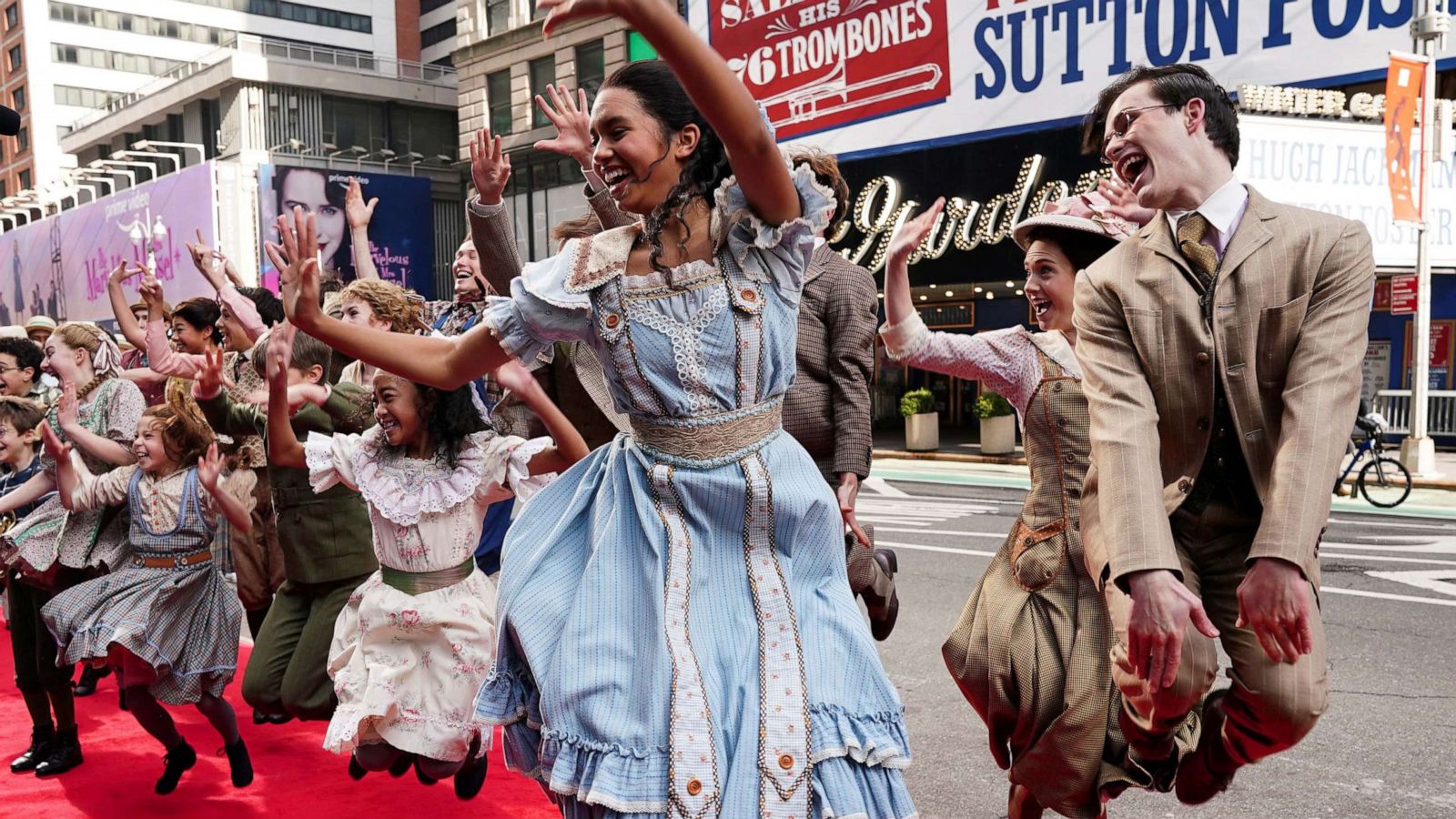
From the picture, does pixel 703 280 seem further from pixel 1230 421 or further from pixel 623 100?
pixel 1230 421

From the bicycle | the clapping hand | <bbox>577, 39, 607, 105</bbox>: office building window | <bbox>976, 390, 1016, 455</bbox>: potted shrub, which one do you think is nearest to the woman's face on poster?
<bbox>577, 39, 607, 105</bbox>: office building window

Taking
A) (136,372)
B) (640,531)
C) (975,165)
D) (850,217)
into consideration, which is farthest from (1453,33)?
(640,531)

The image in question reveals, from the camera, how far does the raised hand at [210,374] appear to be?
4.32 m

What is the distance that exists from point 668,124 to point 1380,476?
43.8 ft

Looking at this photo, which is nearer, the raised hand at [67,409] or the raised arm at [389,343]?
the raised arm at [389,343]

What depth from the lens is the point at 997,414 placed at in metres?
20.0

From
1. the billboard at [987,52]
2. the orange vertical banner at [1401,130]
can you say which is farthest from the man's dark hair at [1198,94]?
the billboard at [987,52]

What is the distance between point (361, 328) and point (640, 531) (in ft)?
2.60

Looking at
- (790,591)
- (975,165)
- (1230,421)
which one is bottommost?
(790,591)

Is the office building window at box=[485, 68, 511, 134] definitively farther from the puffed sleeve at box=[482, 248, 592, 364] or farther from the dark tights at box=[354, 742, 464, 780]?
the puffed sleeve at box=[482, 248, 592, 364]

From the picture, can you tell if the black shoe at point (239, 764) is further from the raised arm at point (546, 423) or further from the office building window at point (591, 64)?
the office building window at point (591, 64)

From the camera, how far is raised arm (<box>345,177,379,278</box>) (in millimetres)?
5316

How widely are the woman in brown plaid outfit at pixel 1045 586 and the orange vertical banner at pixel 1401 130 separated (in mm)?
13607

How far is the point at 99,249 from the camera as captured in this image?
43531 mm
